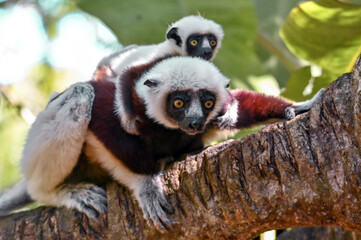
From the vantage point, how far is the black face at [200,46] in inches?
205

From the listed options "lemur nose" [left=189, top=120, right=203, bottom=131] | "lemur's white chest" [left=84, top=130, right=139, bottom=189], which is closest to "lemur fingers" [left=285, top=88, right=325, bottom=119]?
"lemur nose" [left=189, top=120, right=203, bottom=131]

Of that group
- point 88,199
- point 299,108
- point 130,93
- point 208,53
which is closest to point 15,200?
point 88,199

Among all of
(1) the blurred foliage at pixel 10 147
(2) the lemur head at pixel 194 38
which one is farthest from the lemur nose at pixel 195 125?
(1) the blurred foliage at pixel 10 147

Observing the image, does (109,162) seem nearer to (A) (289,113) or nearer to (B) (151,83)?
(B) (151,83)

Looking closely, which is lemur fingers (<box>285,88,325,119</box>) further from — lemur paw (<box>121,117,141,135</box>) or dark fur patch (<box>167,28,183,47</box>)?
dark fur patch (<box>167,28,183,47</box>)

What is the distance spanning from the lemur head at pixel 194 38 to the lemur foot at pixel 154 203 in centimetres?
183

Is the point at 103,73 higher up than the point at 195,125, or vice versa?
the point at 195,125

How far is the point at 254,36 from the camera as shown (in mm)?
6535

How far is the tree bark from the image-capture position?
3014 millimetres

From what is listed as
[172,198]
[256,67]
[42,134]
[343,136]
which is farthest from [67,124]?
[256,67]

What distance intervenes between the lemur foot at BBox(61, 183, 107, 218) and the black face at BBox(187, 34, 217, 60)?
1.90 meters

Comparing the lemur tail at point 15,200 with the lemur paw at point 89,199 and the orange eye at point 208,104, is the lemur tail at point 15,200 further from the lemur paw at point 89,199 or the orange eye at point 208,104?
the orange eye at point 208,104

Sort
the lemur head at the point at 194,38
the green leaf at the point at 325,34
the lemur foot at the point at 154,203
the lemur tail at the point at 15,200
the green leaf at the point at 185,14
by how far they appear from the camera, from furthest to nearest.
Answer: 1. the green leaf at the point at 185,14
2. the lemur head at the point at 194,38
3. the green leaf at the point at 325,34
4. the lemur tail at the point at 15,200
5. the lemur foot at the point at 154,203

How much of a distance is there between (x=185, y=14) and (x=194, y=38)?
1.30m
